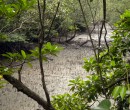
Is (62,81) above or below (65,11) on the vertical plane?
below

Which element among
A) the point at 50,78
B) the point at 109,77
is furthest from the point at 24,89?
the point at 50,78

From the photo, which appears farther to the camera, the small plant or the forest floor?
the forest floor

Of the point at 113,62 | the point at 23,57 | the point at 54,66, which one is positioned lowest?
the point at 54,66

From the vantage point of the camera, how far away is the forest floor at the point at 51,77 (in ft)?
18.6

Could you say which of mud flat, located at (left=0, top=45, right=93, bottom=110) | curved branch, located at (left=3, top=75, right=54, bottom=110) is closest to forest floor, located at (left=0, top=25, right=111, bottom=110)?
mud flat, located at (left=0, top=45, right=93, bottom=110)

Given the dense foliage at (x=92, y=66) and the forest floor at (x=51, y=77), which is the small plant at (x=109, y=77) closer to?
the dense foliage at (x=92, y=66)

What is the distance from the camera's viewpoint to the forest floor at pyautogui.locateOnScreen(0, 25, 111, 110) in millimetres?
5684

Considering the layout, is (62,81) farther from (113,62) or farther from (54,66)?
(113,62)

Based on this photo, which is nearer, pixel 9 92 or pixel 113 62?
pixel 113 62

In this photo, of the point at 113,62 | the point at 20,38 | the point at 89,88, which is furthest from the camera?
the point at 20,38

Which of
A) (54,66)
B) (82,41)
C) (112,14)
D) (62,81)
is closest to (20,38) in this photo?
(54,66)

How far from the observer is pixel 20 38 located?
8.67 meters

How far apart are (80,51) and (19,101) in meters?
6.35

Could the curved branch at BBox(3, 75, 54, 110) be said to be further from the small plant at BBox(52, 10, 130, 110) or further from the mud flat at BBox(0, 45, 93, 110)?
the mud flat at BBox(0, 45, 93, 110)
